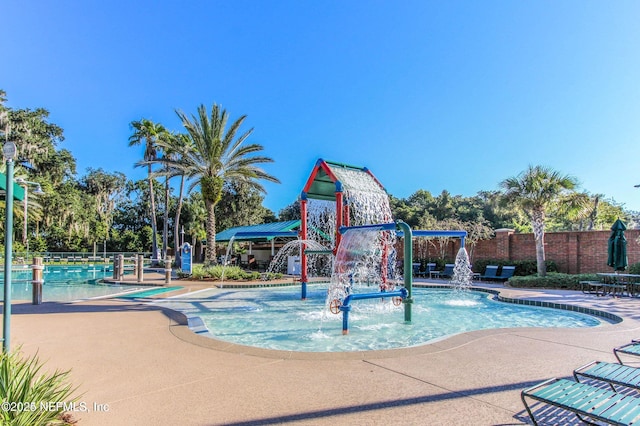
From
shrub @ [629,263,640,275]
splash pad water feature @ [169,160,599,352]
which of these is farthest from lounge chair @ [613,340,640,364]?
shrub @ [629,263,640,275]

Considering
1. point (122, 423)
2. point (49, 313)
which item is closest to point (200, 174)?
point (49, 313)

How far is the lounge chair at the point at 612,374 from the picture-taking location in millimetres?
3186

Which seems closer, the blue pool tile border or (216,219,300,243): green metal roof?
the blue pool tile border

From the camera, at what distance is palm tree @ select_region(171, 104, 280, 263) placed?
Result: 67.6ft

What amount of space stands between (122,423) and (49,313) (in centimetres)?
736

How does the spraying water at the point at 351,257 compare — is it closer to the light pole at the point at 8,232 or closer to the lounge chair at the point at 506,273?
the light pole at the point at 8,232

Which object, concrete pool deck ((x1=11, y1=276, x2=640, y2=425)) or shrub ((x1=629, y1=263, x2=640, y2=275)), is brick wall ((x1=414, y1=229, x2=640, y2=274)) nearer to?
shrub ((x1=629, y1=263, x2=640, y2=275))

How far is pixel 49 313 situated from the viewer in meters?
8.93

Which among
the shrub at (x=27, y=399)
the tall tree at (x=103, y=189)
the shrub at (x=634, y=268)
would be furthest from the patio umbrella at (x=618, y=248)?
the tall tree at (x=103, y=189)

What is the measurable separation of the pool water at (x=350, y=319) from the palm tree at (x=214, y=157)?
829 centimetres

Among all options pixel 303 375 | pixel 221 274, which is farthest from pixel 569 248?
pixel 303 375

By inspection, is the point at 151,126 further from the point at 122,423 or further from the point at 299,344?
the point at 122,423

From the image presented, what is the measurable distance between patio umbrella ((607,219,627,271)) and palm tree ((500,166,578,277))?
3.29m

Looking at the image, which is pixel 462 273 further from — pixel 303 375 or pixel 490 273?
pixel 303 375
